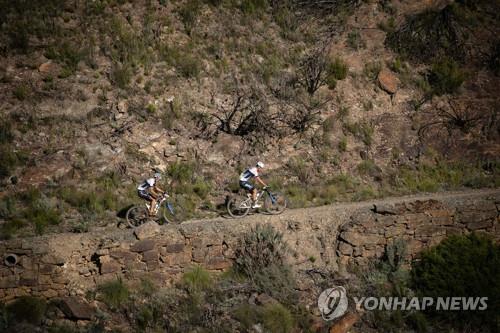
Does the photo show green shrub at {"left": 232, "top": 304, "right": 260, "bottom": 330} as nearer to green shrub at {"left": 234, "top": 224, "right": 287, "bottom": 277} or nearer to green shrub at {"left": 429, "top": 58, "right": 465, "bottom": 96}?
green shrub at {"left": 234, "top": 224, "right": 287, "bottom": 277}

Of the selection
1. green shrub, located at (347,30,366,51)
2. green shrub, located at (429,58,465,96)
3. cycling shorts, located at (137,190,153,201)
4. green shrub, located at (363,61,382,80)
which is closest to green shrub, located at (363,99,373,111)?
green shrub, located at (363,61,382,80)

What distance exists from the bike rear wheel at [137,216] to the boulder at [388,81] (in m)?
11.4

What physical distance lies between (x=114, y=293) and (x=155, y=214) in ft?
9.10

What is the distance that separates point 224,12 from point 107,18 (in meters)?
5.20

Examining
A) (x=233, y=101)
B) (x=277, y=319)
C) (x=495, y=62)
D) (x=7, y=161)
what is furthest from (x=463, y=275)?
(x=7, y=161)

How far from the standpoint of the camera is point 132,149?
17422 mm

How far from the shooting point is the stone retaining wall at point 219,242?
1225cm

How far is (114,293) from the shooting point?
1238cm

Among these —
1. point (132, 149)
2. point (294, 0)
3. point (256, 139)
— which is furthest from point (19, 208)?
point (294, 0)

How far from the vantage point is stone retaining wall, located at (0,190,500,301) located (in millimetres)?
12250

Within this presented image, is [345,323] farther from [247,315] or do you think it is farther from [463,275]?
[463,275]

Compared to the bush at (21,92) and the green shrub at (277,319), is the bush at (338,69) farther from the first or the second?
the bush at (21,92)

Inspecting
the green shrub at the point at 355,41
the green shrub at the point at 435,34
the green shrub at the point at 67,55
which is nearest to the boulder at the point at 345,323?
the green shrub at the point at 355,41

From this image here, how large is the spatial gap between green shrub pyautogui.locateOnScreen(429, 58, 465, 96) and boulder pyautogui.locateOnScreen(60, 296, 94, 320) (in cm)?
1574
